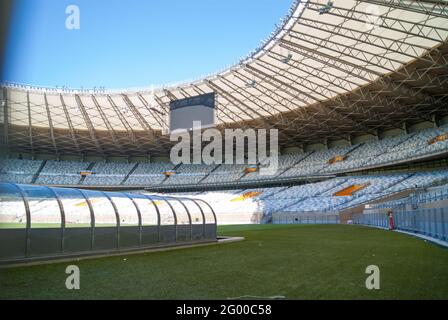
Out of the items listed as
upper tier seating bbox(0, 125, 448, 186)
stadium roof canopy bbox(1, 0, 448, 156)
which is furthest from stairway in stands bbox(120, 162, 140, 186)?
stadium roof canopy bbox(1, 0, 448, 156)

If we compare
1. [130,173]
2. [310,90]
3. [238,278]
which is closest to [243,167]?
[130,173]

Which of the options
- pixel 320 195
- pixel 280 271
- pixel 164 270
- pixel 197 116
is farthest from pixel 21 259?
pixel 320 195

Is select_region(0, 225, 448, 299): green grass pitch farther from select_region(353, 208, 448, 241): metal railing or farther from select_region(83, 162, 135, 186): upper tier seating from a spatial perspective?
select_region(83, 162, 135, 186): upper tier seating

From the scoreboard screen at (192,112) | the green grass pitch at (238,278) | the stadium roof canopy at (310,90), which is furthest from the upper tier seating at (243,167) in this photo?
the green grass pitch at (238,278)

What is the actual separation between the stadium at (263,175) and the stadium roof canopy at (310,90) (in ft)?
0.64

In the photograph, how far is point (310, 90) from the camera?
140ft

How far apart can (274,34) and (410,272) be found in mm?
28467

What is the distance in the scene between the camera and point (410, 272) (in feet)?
27.3

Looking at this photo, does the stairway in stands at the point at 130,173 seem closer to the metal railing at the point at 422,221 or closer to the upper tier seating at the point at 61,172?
the upper tier seating at the point at 61,172

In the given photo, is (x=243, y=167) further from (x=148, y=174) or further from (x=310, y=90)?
(x=310, y=90)

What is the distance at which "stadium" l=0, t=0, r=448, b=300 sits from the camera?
312 inches

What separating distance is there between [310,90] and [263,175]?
27.5m

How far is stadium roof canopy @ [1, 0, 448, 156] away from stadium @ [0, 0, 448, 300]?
0.20m

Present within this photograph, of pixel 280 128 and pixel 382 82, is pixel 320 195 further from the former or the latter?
pixel 382 82
